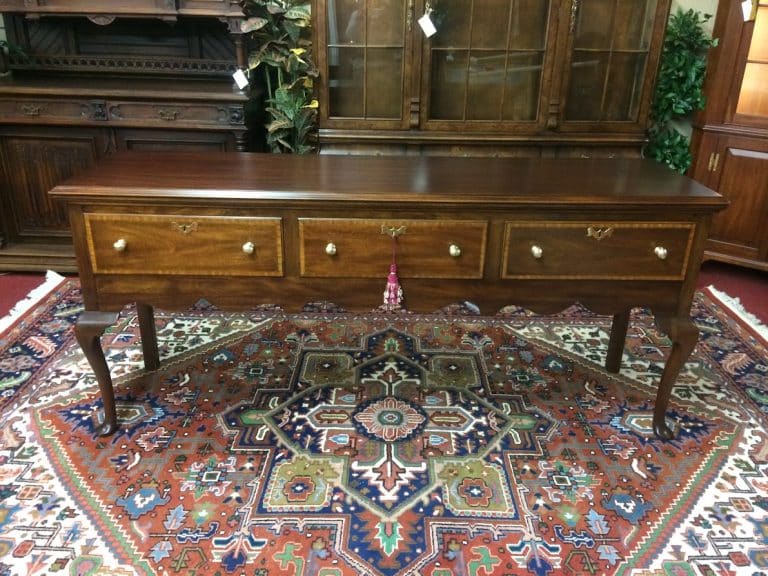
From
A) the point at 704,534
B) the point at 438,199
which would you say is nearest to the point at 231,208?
the point at 438,199

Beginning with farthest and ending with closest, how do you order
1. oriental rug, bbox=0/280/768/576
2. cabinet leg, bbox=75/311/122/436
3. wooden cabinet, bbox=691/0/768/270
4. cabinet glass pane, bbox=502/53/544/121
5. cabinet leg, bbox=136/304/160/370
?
cabinet glass pane, bbox=502/53/544/121
wooden cabinet, bbox=691/0/768/270
cabinet leg, bbox=136/304/160/370
cabinet leg, bbox=75/311/122/436
oriental rug, bbox=0/280/768/576

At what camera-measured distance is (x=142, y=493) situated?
74.4 inches

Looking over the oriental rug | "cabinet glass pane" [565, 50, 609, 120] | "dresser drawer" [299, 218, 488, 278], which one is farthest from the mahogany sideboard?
"cabinet glass pane" [565, 50, 609, 120]

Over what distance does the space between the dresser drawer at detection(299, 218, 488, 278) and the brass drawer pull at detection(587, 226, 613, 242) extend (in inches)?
12.6

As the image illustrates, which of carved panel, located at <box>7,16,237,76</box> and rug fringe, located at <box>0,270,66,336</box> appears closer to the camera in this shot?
rug fringe, located at <box>0,270,66,336</box>

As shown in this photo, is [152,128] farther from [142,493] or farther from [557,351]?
[557,351]

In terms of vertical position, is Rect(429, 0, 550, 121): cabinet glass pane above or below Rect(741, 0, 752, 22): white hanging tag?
below

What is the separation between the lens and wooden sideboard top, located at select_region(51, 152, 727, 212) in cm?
183

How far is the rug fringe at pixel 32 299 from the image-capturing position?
9.54ft

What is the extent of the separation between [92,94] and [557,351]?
2592 millimetres

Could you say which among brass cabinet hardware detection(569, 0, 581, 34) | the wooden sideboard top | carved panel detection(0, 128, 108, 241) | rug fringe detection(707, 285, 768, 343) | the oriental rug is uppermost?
→ brass cabinet hardware detection(569, 0, 581, 34)

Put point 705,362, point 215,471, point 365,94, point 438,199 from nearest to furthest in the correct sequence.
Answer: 1. point 438,199
2. point 215,471
3. point 705,362
4. point 365,94

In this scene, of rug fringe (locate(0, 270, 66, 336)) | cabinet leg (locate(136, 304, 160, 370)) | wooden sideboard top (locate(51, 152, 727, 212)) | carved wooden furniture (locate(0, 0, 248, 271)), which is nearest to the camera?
wooden sideboard top (locate(51, 152, 727, 212))

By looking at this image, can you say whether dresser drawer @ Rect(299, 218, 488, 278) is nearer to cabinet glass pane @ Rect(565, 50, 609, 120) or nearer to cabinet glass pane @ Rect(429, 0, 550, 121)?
cabinet glass pane @ Rect(429, 0, 550, 121)
